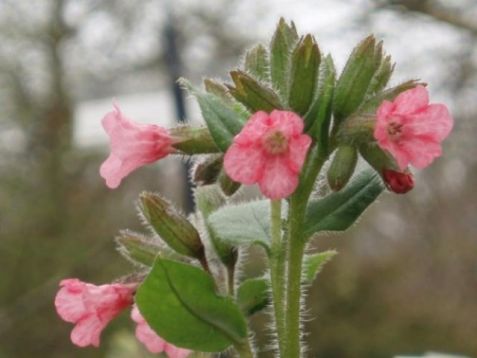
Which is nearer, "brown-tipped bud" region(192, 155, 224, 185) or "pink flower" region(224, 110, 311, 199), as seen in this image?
"pink flower" region(224, 110, 311, 199)

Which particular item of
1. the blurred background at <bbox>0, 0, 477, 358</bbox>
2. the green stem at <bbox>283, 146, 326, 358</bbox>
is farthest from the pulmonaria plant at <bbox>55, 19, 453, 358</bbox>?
the blurred background at <bbox>0, 0, 477, 358</bbox>

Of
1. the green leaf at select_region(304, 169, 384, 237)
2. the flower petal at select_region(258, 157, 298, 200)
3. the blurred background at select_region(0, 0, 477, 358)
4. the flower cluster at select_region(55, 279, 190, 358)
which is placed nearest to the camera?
the flower petal at select_region(258, 157, 298, 200)

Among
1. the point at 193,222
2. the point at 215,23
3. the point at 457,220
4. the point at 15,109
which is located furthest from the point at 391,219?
the point at 193,222

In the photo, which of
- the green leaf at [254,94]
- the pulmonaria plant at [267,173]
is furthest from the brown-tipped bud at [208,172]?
the green leaf at [254,94]

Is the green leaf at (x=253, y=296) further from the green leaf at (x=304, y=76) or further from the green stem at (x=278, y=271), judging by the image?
the green leaf at (x=304, y=76)

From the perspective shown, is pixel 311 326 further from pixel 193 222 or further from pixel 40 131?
pixel 193 222

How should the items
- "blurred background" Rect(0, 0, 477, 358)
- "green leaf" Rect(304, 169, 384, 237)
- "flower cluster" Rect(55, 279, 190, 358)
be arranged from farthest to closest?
"blurred background" Rect(0, 0, 477, 358), "flower cluster" Rect(55, 279, 190, 358), "green leaf" Rect(304, 169, 384, 237)

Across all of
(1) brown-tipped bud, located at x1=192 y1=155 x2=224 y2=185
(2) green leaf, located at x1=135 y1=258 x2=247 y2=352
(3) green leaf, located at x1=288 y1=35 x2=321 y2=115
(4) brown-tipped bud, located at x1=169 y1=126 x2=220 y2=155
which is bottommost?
(2) green leaf, located at x1=135 y1=258 x2=247 y2=352

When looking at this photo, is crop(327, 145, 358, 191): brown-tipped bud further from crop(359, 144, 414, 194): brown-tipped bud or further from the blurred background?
the blurred background
